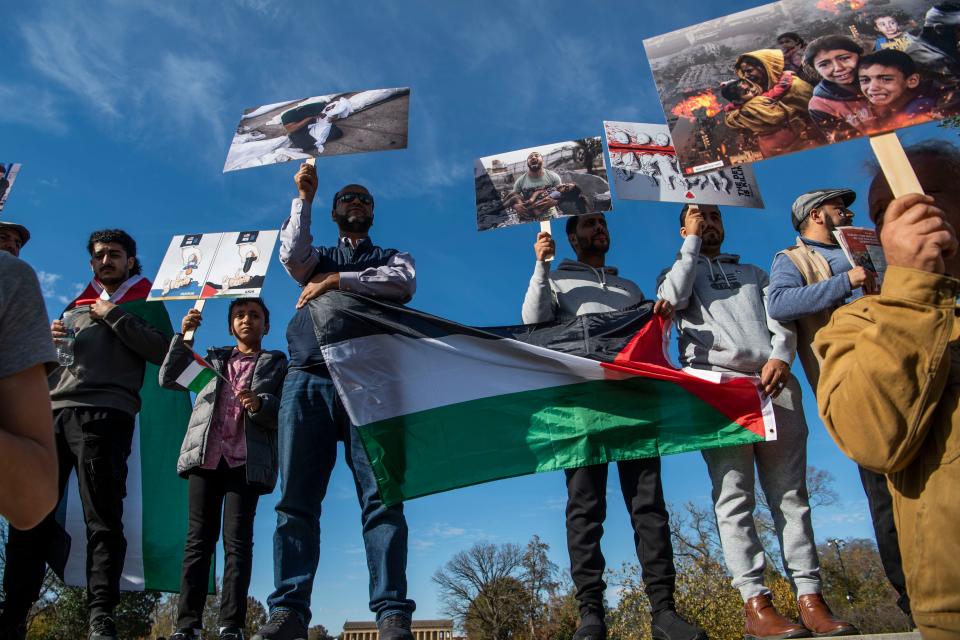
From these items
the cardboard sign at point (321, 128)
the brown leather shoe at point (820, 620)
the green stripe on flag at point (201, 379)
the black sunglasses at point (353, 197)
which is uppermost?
the cardboard sign at point (321, 128)

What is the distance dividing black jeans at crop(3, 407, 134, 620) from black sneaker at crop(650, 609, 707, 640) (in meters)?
2.83

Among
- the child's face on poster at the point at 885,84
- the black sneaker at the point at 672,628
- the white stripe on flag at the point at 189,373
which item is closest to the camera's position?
the child's face on poster at the point at 885,84

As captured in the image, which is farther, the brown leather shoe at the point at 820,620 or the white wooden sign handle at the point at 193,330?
the white wooden sign handle at the point at 193,330

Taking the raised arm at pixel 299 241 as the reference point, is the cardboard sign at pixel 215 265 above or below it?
above

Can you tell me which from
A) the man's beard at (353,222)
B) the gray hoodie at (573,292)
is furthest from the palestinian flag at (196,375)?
the gray hoodie at (573,292)

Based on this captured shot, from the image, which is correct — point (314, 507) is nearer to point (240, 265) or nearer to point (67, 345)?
point (67, 345)

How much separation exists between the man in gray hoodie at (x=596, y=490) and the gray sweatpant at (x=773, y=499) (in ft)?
1.09

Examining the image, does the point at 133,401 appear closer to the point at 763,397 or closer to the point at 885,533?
the point at 763,397

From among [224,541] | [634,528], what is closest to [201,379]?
[224,541]

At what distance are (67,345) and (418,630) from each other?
67605 millimetres

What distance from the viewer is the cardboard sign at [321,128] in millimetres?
4707

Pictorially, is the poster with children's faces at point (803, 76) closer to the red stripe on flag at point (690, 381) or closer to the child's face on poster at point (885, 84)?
the child's face on poster at point (885, 84)

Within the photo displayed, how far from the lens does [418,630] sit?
65.1 metres

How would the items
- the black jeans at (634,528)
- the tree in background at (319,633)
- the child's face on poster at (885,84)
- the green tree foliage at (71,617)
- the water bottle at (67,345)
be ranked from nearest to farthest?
1. the child's face on poster at (885,84)
2. the black jeans at (634,528)
3. the water bottle at (67,345)
4. the green tree foliage at (71,617)
5. the tree in background at (319,633)
